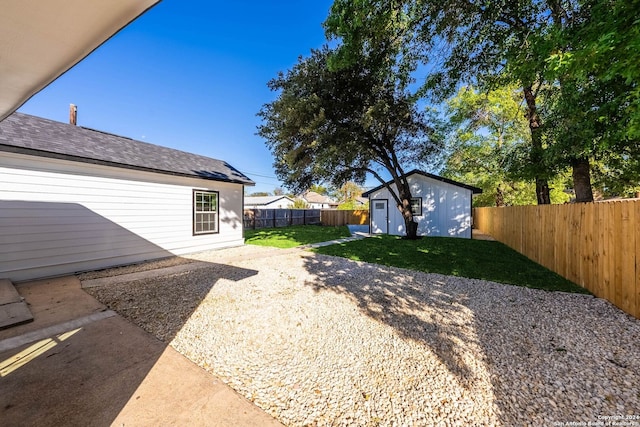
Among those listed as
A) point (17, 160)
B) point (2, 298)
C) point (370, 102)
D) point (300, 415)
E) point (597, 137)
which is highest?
point (370, 102)

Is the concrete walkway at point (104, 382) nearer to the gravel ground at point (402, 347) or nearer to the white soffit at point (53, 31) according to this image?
the gravel ground at point (402, 347)

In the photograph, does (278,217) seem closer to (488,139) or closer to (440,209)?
(440,209)

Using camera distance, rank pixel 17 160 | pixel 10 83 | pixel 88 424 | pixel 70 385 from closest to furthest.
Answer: pixel 88 424 < pixel 70 385 < pixel 10 83 < pixel 17 160

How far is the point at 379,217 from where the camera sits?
49.7 ft

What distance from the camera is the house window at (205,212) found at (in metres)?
8.60

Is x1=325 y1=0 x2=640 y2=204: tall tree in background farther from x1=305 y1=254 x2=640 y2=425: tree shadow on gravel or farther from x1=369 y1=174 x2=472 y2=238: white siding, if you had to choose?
x1=369 y1=174 x2=472 y2=238: white siding

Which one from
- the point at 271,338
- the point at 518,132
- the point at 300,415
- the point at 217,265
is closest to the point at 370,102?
the point at 217,265

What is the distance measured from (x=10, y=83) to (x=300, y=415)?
390cm

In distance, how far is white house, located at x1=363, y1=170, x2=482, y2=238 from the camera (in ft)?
41.5

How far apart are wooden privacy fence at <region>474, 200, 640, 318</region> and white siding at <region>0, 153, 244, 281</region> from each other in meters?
10.3

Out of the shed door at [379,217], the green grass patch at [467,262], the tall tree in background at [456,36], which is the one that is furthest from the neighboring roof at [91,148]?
the shed door at [379,217]

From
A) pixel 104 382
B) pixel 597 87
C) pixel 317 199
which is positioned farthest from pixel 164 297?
pixel 317 199

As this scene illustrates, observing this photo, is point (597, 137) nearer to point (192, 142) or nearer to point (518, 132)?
point (518, 132)

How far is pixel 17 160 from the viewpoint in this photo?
506 cm
